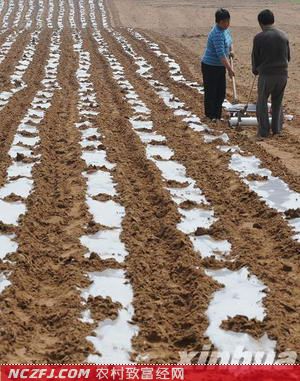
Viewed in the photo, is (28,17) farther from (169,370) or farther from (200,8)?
(169,370)

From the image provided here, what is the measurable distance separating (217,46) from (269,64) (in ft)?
3.46

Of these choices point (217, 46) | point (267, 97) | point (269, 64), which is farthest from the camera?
point (217, 46)

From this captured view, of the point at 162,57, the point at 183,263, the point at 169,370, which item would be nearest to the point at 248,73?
the point at 162,57

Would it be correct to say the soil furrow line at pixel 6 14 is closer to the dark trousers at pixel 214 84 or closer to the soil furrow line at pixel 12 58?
the soil furrow line at pixel 12 58

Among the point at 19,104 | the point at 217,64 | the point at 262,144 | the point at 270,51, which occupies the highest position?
the point at 270,51

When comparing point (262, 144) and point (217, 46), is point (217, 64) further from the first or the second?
point (262, 144)

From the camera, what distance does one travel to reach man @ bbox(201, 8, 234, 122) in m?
8.69

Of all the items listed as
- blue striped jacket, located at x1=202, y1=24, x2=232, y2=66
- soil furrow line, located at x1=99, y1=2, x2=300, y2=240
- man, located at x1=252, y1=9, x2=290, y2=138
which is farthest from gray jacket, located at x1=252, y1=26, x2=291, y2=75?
soil furrow line, located at x1=99, y1=2, x2=300, y2=240

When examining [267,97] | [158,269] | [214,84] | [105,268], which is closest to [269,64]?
[267,97]

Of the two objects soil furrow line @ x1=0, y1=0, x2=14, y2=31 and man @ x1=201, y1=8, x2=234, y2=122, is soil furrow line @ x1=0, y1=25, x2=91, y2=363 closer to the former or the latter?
man @ x1=201, y1=8, x2=234, y2=122

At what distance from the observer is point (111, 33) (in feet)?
72.1

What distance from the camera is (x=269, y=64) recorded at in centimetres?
794

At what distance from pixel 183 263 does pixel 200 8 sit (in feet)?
96.5

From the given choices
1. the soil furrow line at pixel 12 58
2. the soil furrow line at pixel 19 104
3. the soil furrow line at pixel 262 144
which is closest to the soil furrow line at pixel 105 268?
the soil furrow line at pixel 19 104
